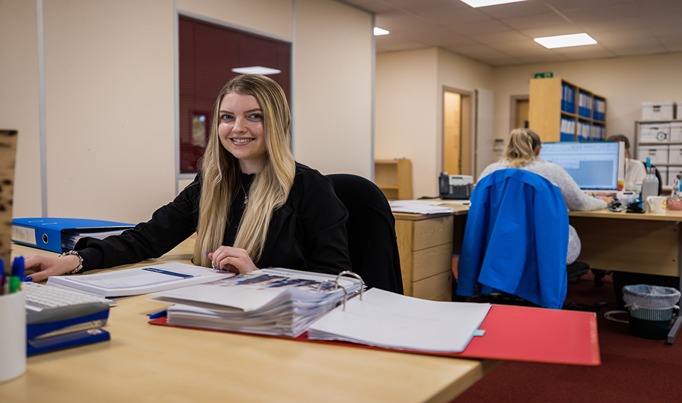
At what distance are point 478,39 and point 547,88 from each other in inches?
40.9

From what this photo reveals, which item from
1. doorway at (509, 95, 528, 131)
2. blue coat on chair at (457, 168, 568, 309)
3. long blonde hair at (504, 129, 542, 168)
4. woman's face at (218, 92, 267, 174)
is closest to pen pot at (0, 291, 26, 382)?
woman's face at (218, 92, 267, 174)

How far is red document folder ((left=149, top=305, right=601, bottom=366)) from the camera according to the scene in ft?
2.63

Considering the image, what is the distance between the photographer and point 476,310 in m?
1.01

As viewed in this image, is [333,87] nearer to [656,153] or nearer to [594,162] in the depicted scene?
[594,162]

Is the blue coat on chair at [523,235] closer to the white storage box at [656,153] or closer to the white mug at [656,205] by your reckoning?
the white mug at [656,205]

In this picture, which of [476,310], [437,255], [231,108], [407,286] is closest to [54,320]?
[476,310]

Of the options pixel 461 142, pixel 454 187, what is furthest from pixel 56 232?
pixel 461 142

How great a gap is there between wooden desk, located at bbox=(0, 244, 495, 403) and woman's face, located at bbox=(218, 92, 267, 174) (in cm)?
76

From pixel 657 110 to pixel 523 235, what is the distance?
6148 millimetres

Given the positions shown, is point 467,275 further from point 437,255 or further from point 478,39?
point 478,39

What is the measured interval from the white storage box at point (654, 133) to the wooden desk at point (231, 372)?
323 inches

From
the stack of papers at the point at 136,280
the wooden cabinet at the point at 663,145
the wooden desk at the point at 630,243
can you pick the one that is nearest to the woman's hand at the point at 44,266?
the stack of papers at the point at 136,280

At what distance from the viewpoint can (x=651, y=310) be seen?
10.9 ft

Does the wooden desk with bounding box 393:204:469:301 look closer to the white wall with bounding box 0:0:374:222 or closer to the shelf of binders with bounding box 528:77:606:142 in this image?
the white wall with bounding box 0:0:374:222
